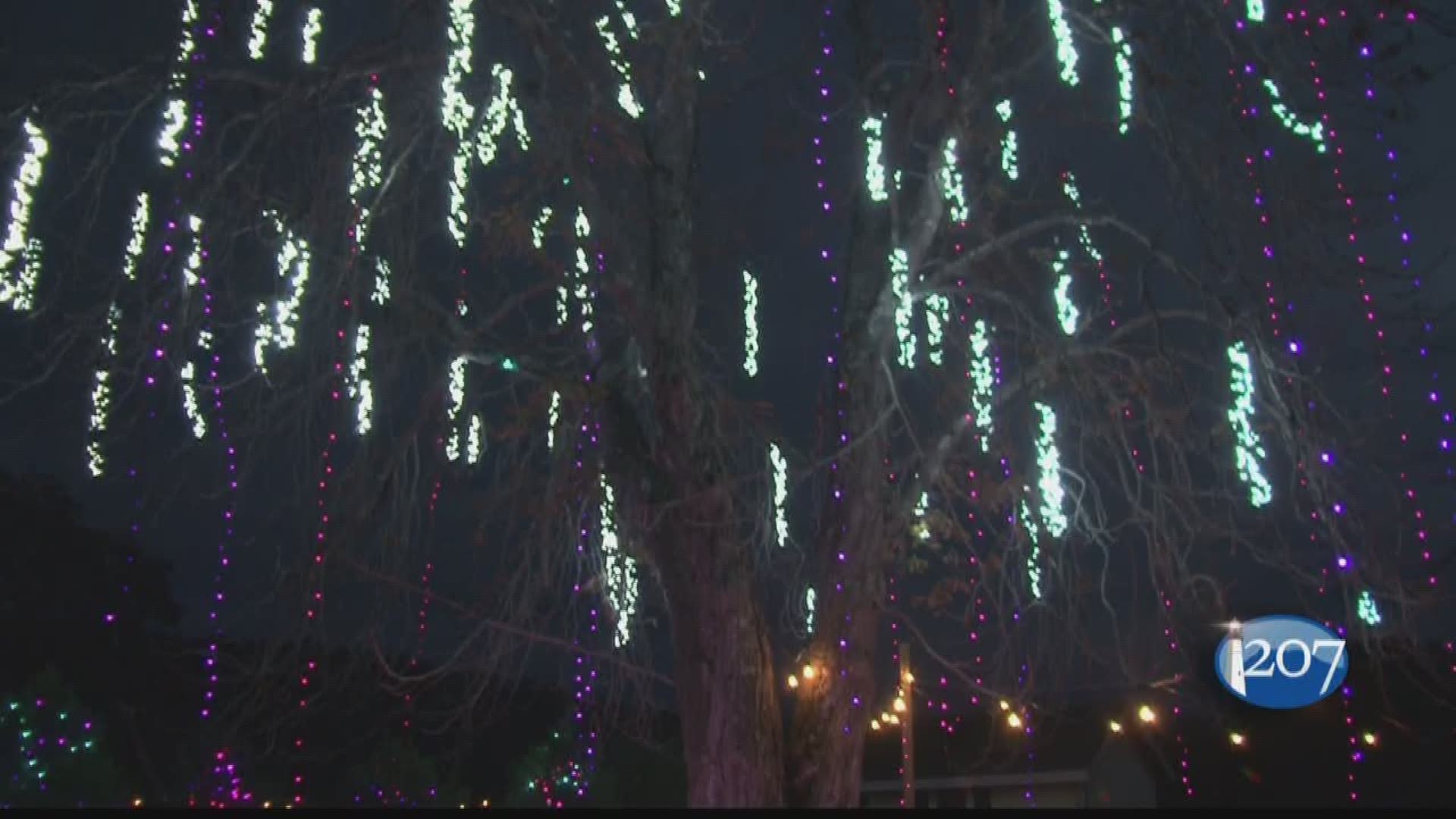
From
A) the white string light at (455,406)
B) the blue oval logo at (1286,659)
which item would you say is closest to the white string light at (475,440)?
the white string light at (455,406)

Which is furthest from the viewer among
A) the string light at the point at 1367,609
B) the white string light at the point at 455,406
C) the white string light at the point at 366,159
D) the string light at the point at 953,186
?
the string light at the point at 953,186

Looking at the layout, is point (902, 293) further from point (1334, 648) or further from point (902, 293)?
point (1334, 648)

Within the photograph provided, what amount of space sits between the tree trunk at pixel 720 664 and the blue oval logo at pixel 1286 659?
263cm

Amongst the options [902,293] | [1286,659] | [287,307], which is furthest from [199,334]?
[1286,659]

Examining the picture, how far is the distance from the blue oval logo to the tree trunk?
103 inches

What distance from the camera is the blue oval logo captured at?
766cm

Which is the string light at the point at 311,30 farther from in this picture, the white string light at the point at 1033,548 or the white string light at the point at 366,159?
the white string light at the point at 1033,548

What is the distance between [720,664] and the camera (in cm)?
650

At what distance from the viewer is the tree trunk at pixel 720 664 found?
6375 mm

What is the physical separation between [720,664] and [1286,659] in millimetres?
3632

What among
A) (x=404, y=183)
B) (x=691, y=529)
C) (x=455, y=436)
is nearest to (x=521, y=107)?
(x=404, y=183)

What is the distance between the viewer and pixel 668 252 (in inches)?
276

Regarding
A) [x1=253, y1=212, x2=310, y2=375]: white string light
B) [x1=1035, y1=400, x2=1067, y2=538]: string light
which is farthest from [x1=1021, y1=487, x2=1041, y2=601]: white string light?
[x1=253, y1=212, x2=310, y2=375]: white string light

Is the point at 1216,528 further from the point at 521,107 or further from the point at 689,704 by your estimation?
the point at 521,107
